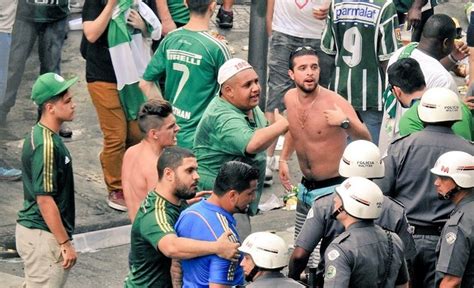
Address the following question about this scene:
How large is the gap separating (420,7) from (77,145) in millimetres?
4158

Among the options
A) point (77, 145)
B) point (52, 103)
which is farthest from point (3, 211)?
point (52, 103)

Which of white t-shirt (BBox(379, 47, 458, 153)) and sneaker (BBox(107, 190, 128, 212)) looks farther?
sneaker (BBox(107, 190, 128, 212))

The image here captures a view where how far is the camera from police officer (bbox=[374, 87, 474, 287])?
8.91m

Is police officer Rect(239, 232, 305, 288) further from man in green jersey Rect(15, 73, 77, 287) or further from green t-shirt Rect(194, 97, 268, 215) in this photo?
man in green jersey Rect(15, 73, 77, 287)

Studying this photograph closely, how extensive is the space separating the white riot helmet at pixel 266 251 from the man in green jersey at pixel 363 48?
4.02 metres

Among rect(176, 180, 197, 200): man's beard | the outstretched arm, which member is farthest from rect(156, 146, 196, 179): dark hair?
the outstretched arm

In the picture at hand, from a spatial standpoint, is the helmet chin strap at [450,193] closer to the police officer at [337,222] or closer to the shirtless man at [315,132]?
the police officer at [337,222]

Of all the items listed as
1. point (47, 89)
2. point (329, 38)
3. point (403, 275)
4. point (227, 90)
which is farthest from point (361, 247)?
point (329, 38)

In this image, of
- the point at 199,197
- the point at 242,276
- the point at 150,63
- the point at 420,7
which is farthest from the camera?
the point at 420,7

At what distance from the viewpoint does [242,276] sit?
7922mm

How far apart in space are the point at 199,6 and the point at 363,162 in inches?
103

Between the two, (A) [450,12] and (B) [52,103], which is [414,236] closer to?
(B) [52,103]

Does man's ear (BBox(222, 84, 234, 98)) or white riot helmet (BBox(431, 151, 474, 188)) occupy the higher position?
man's ear (BBox(222, 84, 234, 98))

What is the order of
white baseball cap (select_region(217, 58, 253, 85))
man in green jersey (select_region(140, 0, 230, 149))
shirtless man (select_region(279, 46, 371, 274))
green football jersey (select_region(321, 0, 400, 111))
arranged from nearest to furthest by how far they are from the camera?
1. white baseball cap (select_region(217, 58, 253, 85))
2. shirtless man (select_region(279, 46, 371, 274))
3. man in green jersey (select_region(140, 0, 230, 149))
4. green football jersey (select_region(321, 0, 400, 111))
